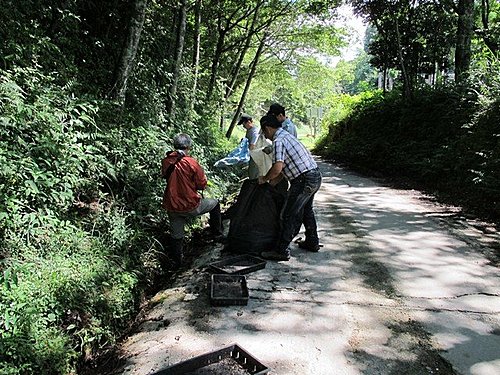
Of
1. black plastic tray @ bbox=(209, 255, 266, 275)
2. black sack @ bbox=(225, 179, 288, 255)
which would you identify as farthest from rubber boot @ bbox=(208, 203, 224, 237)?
black plastic tray @ bbox=(209, 255, 266, 275)

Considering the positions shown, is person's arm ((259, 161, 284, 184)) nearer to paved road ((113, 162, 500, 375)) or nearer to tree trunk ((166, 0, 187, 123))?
paved road ((113, 162, 500, 375))

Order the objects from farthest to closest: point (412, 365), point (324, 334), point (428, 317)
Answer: point (428, 317), point (324, 334), point (412, 365)

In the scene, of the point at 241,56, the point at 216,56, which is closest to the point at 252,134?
the point at 216,56

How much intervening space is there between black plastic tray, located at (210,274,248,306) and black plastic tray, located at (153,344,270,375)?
0.91 metres

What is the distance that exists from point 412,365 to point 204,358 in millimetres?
1693

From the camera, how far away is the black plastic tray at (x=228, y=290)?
4.32 m

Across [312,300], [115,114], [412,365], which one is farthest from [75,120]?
[412,365]

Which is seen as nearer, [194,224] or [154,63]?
[194,224]

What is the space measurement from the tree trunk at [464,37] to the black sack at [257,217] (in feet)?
→ 30.8

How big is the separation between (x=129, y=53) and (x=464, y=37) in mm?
10659

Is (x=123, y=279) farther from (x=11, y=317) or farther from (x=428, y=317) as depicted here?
(x=428, y=317)

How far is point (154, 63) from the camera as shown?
29.8 feet

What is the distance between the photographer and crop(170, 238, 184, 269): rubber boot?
225 inches

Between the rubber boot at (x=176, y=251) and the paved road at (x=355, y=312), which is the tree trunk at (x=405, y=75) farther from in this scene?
the rubber boot at (x=176, y=251)
